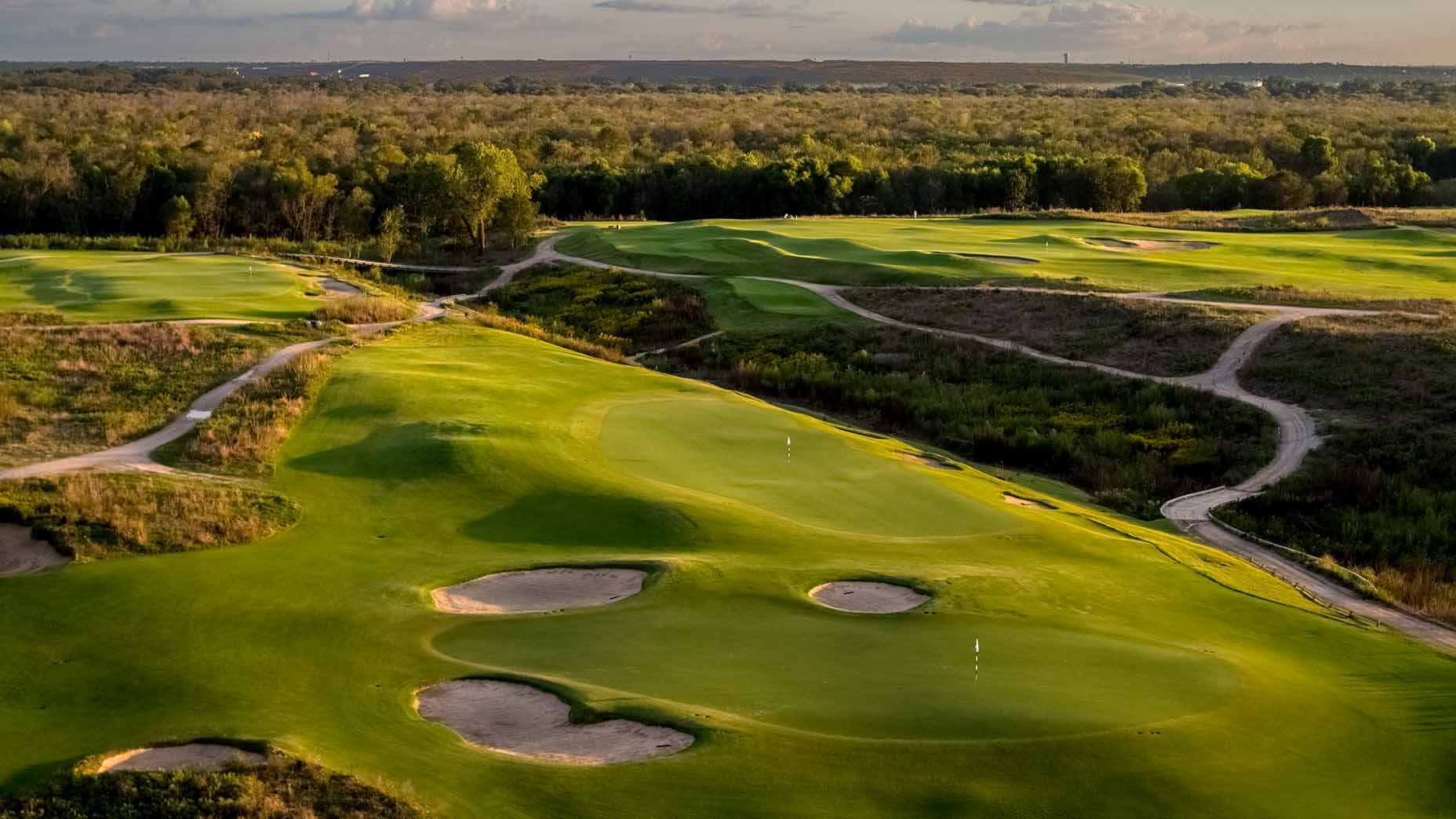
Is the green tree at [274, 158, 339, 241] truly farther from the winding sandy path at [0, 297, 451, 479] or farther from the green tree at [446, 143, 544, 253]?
the winding sandy path at [0, 297, 451, 479]

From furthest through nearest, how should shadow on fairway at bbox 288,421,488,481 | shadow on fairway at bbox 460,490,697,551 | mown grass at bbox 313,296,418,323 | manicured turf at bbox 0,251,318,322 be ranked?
mown grass at bbox 313,296,418,323 < manicured turf at bbox 0,251,318,322 < shadow on fairway at bbox 288,421,488,481 < shadow on fairway at bbox 460,490,697,551

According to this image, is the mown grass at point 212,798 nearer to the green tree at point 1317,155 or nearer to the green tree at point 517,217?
the green tree at point 517,217

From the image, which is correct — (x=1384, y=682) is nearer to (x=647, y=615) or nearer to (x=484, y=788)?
(x=647, y=615)

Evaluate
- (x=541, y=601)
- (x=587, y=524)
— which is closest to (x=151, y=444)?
(x=587, y=524)

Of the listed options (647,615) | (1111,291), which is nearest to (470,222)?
(1111,291)

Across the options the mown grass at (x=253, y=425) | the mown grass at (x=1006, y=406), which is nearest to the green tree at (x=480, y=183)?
the mown grass at (x=1006, y=406)

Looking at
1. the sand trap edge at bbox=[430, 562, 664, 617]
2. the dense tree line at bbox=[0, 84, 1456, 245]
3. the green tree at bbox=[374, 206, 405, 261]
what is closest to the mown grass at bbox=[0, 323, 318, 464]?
the sand trap edge at bbox=[430, 562, 664, 617]
